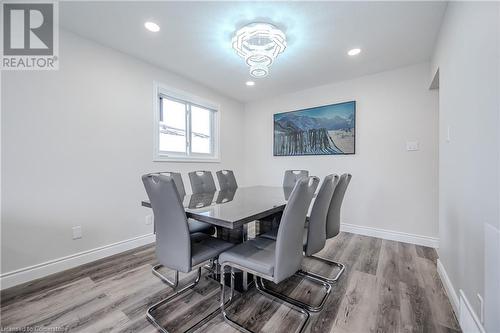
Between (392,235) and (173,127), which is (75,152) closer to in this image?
→ (173,127)

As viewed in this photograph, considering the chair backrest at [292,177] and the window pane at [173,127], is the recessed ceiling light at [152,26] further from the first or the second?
the chair backrest at [292,177]

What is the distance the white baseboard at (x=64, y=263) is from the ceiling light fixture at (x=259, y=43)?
2617 mm

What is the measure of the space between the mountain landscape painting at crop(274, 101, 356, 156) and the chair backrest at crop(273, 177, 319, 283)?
93.2 inches

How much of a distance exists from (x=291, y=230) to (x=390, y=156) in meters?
2.57

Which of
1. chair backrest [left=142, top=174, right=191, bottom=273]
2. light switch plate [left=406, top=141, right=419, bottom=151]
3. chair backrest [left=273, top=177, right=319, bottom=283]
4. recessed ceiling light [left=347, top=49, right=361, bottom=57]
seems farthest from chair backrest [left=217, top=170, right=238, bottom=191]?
light switch plate [left=406, top=141, right=419, bottom=151]

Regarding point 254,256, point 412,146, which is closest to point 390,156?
point 412,146

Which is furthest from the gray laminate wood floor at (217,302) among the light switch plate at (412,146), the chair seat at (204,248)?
the light switch plate at (412,146)

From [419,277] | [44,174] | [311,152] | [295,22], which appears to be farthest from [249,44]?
[419,277]

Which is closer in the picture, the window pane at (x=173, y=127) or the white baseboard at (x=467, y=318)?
the white baseboard at (x=467, y=318)

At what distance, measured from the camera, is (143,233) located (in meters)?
2.73

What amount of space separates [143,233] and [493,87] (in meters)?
3.41

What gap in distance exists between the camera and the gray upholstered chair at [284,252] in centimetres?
114

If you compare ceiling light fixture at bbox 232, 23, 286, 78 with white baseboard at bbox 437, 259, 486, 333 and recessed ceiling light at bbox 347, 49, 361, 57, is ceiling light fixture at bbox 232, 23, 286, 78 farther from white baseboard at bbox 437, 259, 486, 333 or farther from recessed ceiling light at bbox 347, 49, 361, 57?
white baseboard at bbox 437, 259, 486, 333

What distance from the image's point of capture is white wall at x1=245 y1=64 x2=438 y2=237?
2697 millimetres
